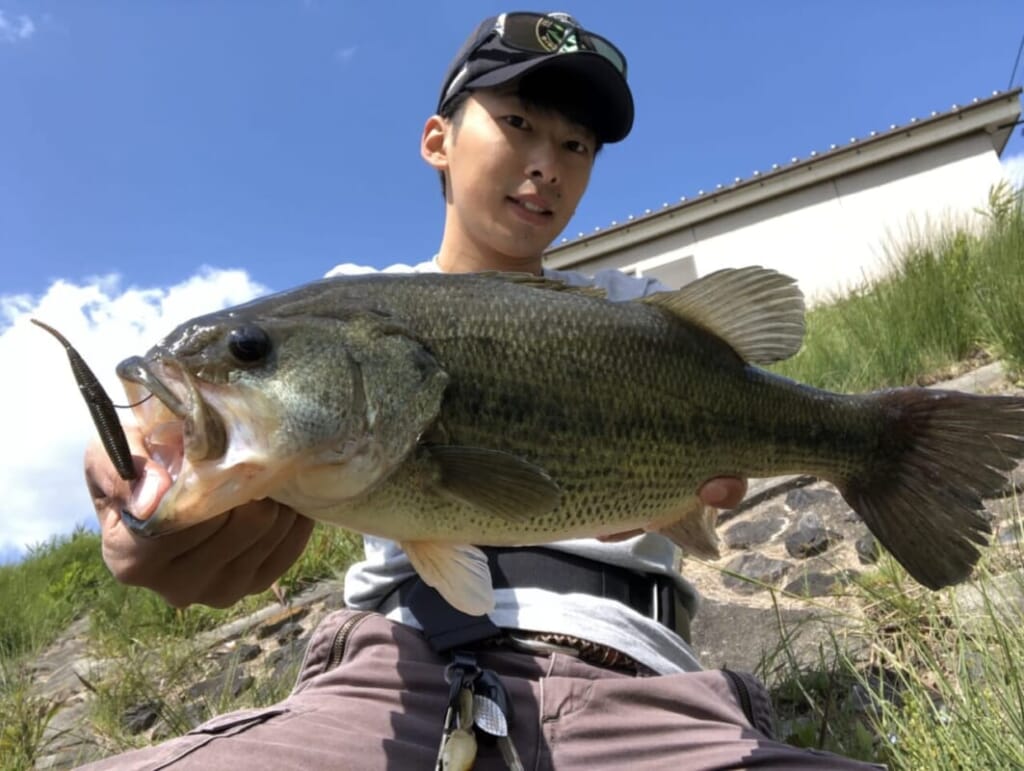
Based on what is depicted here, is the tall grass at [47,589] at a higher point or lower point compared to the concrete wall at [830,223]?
lower

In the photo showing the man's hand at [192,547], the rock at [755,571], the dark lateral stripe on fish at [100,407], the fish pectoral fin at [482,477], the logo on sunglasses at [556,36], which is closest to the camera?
the dark lateral stripe on fish at [100,407]

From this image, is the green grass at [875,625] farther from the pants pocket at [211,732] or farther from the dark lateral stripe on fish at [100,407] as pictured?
the dark lateral stripe on fish at [100,407]

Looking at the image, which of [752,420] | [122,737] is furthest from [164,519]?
[122,737]

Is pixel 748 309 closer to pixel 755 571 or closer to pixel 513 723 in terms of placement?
pixel 513 723

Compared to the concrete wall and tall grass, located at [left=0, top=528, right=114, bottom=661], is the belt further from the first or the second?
the concrete wall

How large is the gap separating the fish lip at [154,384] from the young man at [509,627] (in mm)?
135

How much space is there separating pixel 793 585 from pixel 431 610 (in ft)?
7.23

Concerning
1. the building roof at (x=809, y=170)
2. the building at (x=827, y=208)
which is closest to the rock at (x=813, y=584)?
the building at (x=827, y=208)

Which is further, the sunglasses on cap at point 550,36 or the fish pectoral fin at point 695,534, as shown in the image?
the sunglasses on cap at point 550,36

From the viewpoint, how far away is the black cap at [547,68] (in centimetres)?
289

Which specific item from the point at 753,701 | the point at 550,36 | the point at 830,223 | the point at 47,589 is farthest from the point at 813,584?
the point at 830,223

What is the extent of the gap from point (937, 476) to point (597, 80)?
1860 mm

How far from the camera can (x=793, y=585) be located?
3785 mm

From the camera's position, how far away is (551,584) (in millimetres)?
2432
